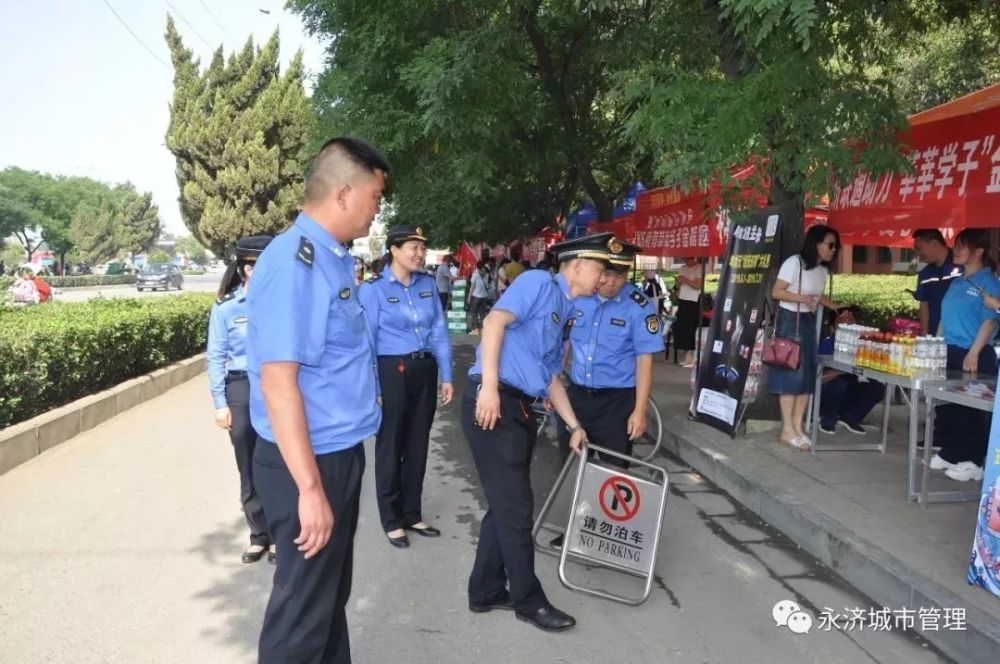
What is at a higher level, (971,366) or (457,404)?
(971,366)

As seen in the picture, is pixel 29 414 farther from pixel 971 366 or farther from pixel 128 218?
pixel 128 218

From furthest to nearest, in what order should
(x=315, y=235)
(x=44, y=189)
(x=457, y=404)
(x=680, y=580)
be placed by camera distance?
(x=44, y=189)
(x=457, y=404)
(x=680, y=580)
(x=315, y=235)

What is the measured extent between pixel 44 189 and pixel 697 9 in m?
77.9

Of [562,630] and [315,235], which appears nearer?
[315,235]

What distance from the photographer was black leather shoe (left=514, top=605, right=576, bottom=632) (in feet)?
11.5

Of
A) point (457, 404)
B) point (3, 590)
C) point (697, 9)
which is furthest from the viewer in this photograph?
point (457, 404)

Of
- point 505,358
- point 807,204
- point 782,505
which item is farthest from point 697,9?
point 505,358

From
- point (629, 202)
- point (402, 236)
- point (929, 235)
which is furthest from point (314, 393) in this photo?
point (629, 202)

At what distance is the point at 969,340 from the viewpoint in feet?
18.8

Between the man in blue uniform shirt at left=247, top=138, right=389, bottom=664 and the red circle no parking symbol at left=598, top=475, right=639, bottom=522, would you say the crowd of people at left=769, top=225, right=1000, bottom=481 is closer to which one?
the red circle no parking symbol at left=598, top=475, right=639, bottom=522

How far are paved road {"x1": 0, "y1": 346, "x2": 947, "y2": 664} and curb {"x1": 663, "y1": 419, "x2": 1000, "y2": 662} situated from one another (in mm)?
96

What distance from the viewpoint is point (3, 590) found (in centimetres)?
393

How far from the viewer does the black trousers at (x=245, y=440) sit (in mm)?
4227

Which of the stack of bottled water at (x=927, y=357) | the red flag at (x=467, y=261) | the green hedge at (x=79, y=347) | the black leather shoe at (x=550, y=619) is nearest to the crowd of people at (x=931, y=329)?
the stack of bottled water at (x=927, y=357)
